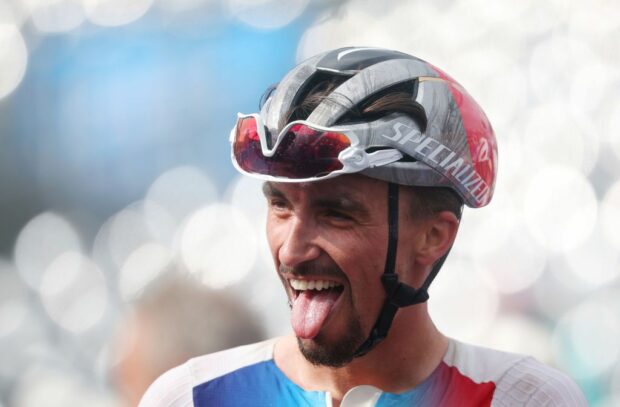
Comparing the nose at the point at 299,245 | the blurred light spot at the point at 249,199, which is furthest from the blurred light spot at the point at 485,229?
the nose at the point at 299,245

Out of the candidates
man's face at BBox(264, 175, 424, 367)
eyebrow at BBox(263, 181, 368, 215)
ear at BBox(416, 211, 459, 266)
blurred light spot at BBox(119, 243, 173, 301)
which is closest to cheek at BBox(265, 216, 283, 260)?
man's face at BBox(264, 175, 424, 367)

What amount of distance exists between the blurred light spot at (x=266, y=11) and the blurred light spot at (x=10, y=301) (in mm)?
1893

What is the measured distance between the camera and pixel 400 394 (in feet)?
7.09

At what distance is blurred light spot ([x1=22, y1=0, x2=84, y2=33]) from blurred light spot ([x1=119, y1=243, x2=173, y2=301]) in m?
1.35

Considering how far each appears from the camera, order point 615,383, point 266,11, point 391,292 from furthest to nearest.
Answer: point 266,11, point 615,383, point 391,292

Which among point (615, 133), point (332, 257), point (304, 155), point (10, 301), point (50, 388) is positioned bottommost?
point (50, 388)

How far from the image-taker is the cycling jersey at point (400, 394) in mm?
2164

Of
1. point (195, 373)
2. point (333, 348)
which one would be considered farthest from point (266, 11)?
point (333, 348)

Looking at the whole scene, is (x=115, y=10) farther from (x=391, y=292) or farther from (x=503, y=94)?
(x=391, y=292)

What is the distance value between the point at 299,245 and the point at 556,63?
252cm

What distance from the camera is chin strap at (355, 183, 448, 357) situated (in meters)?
2.03

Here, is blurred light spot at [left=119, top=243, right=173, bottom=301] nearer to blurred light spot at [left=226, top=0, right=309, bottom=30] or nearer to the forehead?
blurred light spot at [left=226, top=0, right=309, bottom=30]

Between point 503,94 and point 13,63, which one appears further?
point 13,63

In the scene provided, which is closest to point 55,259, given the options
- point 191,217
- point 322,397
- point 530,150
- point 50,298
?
point 50,298
